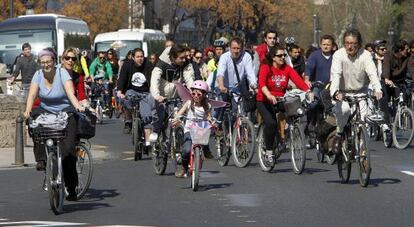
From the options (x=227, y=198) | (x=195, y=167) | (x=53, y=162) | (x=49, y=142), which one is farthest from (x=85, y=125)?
(x=227, y=198)

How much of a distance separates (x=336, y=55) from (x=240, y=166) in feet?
9.93

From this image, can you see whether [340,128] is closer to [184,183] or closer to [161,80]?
[184,183]

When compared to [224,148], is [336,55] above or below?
above

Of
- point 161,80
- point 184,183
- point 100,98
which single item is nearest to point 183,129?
point 184,183

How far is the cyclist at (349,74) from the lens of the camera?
15102mm

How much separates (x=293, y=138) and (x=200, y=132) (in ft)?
6.32

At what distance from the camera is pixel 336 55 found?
1530 cm

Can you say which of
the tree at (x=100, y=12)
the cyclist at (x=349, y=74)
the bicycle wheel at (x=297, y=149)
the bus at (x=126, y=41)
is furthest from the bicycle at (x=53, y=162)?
the tree at (x=100, y=12)

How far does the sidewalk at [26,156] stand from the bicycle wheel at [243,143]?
3259 millimetres

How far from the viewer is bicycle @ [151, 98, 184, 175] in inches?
632

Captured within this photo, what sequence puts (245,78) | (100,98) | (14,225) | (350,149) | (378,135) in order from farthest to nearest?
1. (100,98)
2. (378,135)
3. (245,78)
4. (350,149)
5. (14,225)

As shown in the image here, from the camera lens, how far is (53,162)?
12.7 metres

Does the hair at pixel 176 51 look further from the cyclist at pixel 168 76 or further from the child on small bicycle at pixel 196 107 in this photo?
the child on small bicycle at pixel 196 107

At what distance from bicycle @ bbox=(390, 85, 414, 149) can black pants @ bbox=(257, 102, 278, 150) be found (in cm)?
458
